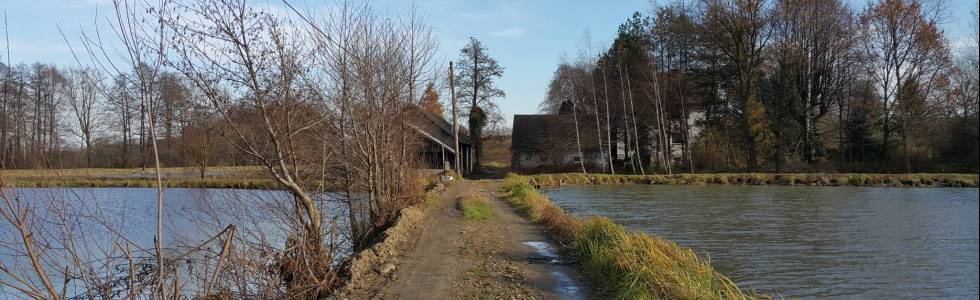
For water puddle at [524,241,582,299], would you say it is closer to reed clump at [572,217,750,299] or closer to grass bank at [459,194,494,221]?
reed clump at [572,217,750,299]

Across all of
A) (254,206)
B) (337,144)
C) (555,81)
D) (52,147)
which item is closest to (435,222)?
(337,144)

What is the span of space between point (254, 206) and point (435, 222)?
19.0 ft

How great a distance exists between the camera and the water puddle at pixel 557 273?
28.0ft

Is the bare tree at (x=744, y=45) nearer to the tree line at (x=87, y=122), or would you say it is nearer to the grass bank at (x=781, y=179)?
the grass bank at (x=781, y=179)

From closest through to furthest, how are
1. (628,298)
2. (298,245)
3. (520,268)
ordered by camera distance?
(628,298), (298,245), (520,268)

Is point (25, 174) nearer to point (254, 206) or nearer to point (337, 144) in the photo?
point (254, 206)

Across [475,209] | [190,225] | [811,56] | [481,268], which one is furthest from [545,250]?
[811,56]

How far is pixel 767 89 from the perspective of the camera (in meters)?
46.8

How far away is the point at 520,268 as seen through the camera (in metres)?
10.0

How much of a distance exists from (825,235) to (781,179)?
23460 millimetres

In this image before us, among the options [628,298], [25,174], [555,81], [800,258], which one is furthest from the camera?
[555,81]

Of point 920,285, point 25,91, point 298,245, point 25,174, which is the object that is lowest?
point 920,285

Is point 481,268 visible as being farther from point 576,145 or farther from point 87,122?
point 576,145

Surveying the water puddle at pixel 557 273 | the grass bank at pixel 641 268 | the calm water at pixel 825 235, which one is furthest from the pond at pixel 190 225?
the calm water at pixel 825 235
